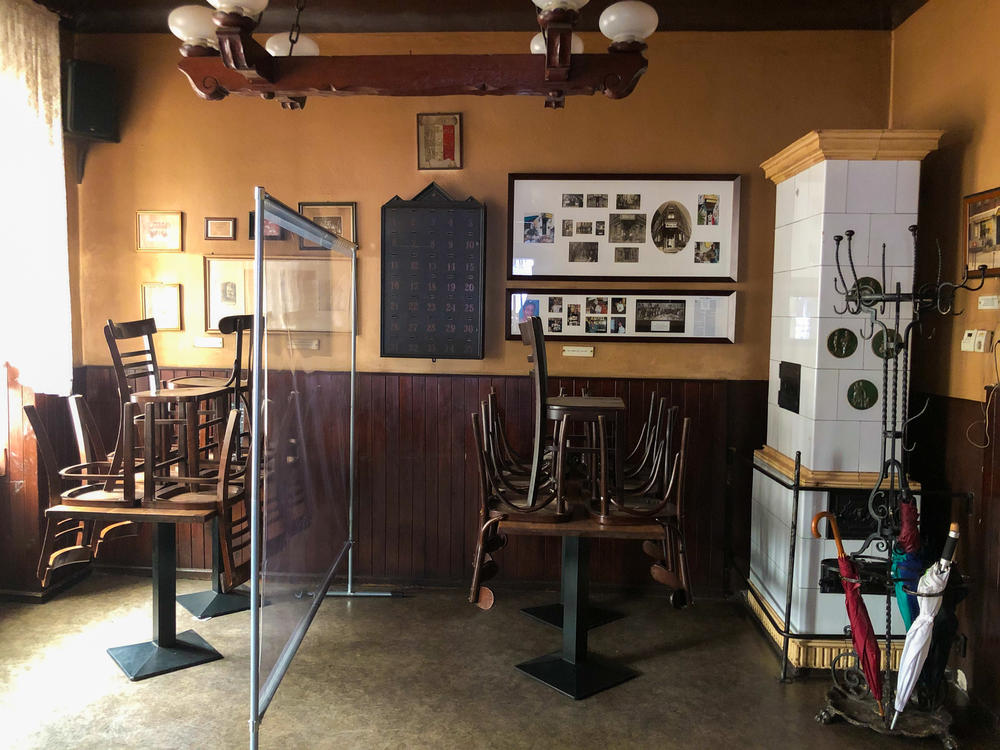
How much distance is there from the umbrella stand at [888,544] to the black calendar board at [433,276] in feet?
6.13

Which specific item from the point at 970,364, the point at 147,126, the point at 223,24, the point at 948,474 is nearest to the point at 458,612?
the point at 948,474

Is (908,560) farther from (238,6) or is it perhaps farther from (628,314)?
(238,6)

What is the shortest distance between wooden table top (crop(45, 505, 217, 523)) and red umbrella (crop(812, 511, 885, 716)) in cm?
259

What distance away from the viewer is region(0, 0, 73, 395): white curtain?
3635 millimetres

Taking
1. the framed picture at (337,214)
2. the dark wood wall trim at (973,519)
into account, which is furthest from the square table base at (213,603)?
the dark wood wall trim at (973,519)

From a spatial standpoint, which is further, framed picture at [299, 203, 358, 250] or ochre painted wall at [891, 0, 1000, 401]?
framed picture at [299, 203, 358, 250]

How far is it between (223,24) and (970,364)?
3155 mm

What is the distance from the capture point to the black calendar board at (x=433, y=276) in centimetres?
409

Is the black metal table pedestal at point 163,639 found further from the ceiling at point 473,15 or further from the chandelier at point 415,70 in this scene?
the ceiling at point 473,15

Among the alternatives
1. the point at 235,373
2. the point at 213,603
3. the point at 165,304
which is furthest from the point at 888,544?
the point at 165,304

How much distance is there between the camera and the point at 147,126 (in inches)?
167

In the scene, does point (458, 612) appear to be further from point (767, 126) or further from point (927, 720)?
point (767, 126)

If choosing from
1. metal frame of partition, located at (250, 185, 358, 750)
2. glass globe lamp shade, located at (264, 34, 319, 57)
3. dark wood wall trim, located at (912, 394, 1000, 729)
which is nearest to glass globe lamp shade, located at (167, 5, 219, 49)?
glass globe lamp shade, located at (264, 34, 319, 57)

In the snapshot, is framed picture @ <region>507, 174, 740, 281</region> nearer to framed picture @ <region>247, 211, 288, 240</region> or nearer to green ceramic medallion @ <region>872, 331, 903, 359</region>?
green ceramic medallion @ <region>872, 331, 903, 359</region>
